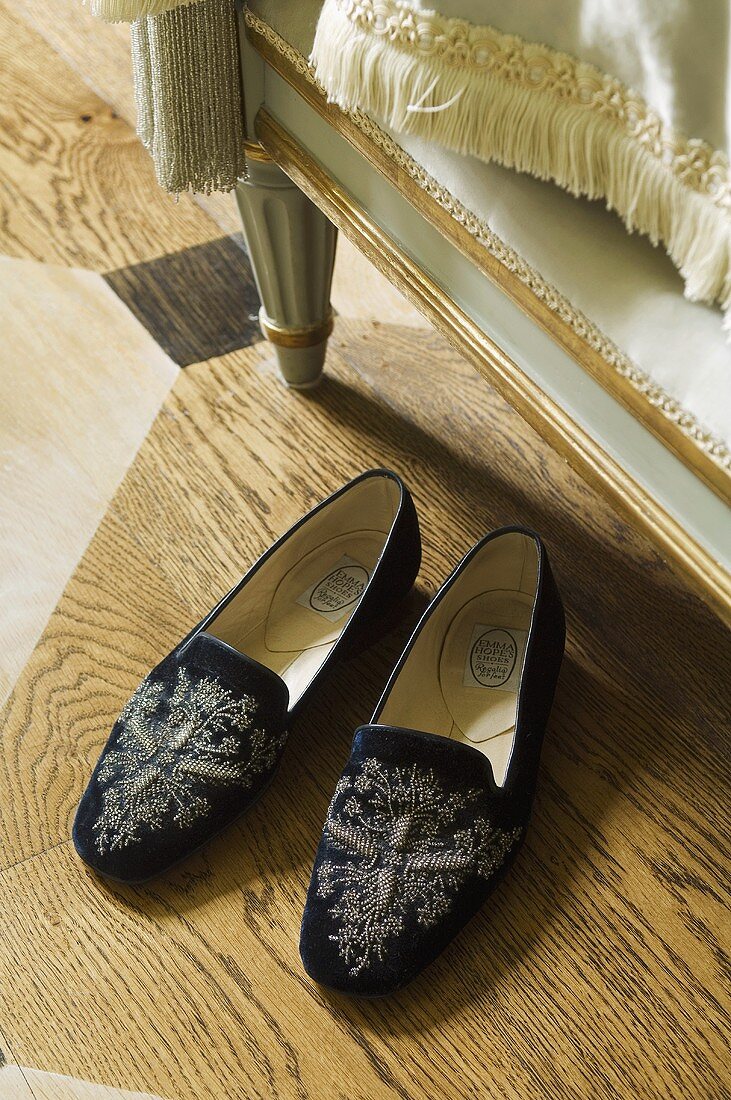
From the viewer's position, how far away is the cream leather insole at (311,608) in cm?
70

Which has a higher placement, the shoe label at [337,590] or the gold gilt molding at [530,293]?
the gold gilt molding at [530,293]

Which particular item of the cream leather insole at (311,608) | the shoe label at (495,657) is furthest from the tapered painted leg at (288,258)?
the shoe label at (495,657)

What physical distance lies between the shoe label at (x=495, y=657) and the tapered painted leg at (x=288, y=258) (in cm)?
32

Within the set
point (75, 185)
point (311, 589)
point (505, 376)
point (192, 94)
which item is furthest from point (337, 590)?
point (75, 185)

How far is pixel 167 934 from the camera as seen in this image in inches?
23.6

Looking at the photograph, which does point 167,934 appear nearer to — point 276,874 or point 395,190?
point 276,874

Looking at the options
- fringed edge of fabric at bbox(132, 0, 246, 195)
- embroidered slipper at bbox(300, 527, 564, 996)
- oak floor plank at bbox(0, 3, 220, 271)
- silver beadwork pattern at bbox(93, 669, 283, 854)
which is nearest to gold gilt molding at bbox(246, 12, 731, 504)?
fringed edge of fabric at bbox(132, 0, 246, 195)

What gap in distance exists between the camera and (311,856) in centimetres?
62

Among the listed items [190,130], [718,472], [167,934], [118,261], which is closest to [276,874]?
Result: [167,934]

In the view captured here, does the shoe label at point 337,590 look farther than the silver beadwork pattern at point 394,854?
Yes

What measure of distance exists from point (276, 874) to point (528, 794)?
0.17 meters

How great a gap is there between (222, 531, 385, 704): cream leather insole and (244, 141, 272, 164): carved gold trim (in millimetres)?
287

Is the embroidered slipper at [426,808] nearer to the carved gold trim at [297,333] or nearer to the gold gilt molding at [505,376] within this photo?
the gold gilt molding at [505,376]

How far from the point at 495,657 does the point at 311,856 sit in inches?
7.4
